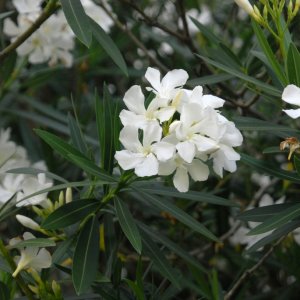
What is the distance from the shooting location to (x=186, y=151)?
3.61 feet

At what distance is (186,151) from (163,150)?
0.04 metres

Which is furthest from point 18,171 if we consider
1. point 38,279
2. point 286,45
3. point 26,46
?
point 26,46

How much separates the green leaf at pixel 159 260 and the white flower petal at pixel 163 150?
320 mm

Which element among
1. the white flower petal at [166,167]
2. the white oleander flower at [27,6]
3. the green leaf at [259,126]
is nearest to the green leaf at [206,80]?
the green leaf at [259,126]

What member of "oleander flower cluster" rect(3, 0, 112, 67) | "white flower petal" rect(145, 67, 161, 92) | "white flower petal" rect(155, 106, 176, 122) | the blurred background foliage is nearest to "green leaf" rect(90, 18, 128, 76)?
the blurred background foliage

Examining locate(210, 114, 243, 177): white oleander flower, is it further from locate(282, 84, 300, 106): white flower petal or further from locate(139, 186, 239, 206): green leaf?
locate(139, 186, 239, 206): green leaf

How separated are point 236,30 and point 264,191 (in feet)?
2.90

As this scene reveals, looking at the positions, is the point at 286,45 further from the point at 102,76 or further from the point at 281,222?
the point at 102,76

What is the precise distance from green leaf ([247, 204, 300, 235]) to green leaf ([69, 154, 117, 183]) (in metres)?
0.27

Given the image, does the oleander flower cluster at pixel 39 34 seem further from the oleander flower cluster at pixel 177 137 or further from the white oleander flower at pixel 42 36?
the oleander flower cluster at pixel 177 137

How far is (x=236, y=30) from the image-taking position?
2.71m

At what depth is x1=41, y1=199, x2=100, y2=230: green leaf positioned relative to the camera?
1.25 m

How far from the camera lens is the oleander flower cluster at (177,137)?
44.0 inches


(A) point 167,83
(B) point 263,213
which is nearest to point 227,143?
(A) point 167,83
